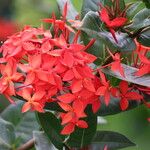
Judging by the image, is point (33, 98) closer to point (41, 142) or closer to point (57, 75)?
point (57, 75)

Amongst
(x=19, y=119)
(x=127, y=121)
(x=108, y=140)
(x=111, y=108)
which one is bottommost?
(x=127, y=121)

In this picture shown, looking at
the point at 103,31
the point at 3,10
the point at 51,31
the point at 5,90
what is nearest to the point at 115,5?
the point at 103,31

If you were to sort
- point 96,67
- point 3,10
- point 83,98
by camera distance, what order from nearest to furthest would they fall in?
1. point 83,98
2. point 96,67
3. point 3,10

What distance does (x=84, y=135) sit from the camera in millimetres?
1438

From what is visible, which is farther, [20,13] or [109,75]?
[20,13]

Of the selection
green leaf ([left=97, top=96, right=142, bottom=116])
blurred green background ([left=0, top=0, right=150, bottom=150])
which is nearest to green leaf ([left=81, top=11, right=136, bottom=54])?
green leaf ([left=97, top=96, right=142, bottom=116])

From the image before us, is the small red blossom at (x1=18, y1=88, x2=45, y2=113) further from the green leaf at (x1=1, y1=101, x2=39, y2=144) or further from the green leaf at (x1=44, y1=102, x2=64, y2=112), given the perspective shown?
the green leaf at (x1=1, y1=101, x2=39, y2=144)

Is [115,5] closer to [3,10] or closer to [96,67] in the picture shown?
[96,67]

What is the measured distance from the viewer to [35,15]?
3.90 meters

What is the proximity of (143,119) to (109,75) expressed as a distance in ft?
6.73

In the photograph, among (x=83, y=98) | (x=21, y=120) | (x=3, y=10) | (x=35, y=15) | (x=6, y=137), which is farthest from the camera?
(x=3, y=10)

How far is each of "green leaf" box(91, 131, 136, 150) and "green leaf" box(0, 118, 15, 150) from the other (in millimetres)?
287

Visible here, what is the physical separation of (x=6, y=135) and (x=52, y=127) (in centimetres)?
29

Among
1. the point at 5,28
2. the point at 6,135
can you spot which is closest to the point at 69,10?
the point at 6,135
